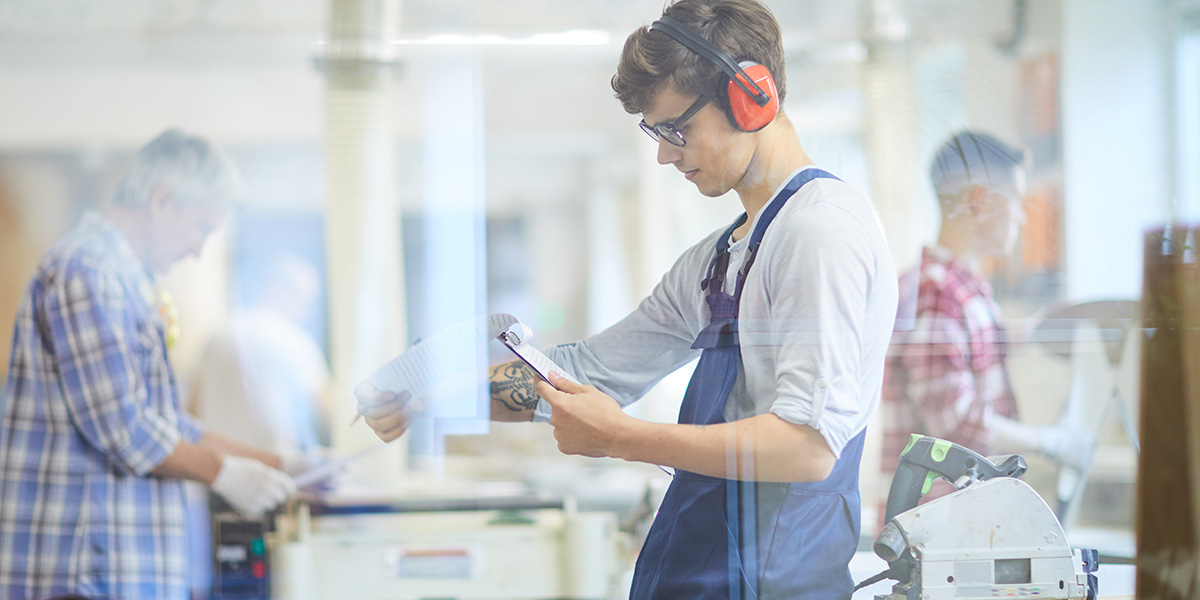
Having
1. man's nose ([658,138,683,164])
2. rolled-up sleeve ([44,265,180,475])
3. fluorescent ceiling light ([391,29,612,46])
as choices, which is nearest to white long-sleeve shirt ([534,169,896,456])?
man's nose ([658,138,683,164])

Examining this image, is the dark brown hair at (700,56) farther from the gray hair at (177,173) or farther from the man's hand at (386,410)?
the gray hair at (177,173)

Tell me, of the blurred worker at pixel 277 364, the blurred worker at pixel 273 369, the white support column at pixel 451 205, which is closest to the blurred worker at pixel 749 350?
the white support column at pixel 451 205

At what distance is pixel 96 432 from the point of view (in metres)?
1.39

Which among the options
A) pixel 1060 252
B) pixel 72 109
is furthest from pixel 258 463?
pixel 1060 252

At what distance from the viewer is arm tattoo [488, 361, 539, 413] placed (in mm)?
1077

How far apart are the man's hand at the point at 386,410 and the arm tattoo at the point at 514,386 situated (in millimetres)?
119

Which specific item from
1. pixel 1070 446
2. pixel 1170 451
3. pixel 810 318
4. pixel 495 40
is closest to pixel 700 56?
pixel 810 318

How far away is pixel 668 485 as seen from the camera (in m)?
1.07

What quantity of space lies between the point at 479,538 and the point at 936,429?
2.85ft

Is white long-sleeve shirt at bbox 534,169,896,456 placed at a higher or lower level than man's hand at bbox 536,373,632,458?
higher

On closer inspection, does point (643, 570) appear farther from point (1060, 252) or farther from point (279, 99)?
point (279, 99)

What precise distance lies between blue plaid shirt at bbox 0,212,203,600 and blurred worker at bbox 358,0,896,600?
2.64 ft

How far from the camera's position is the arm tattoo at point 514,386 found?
1077 mm

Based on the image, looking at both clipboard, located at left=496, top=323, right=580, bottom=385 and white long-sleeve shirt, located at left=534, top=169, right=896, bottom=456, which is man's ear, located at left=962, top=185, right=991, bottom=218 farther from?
clipboard, located at left=496, top=323, right=580, bottom=385
